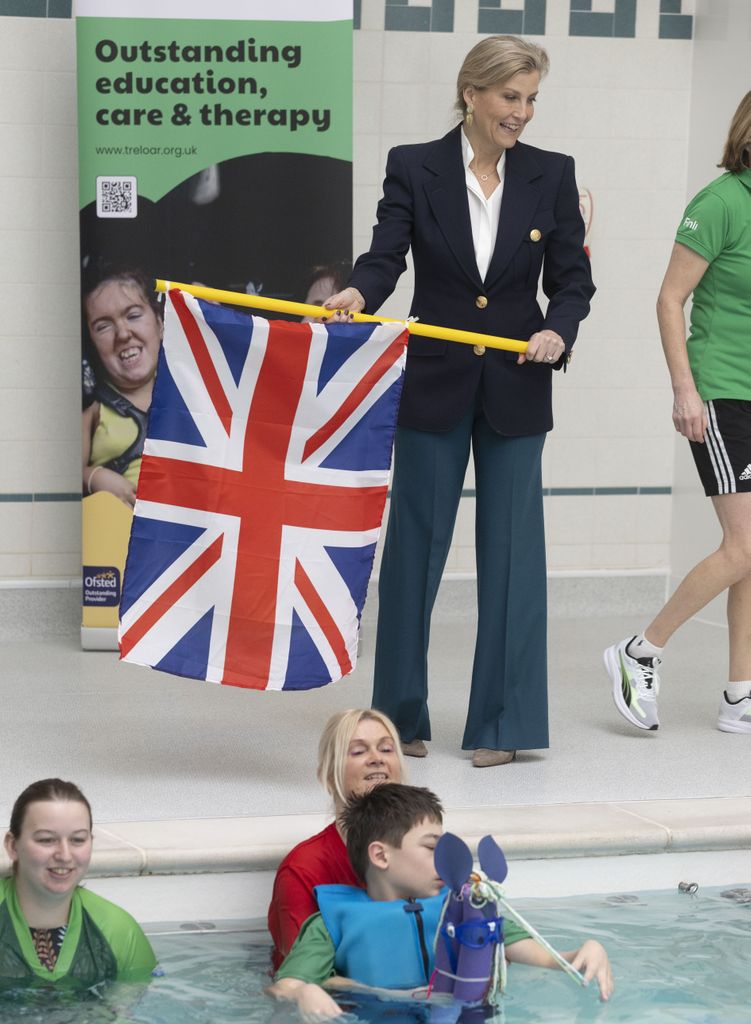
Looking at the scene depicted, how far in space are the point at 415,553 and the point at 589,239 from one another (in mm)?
2372

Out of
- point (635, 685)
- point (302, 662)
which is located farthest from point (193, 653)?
point (635, 685)

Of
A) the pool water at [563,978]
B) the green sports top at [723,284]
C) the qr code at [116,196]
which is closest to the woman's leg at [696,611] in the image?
the green sports top at [723,284]

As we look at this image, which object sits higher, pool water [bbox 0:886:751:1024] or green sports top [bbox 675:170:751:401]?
green sports top [bbox 675:170:751:401]

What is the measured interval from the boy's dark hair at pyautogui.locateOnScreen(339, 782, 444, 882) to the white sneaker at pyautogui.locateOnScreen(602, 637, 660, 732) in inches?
55.3

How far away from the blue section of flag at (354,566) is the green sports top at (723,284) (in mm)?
998

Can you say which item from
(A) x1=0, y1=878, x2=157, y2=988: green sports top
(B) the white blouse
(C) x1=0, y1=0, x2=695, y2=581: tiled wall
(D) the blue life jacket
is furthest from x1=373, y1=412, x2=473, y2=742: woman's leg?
(C) x1=0, y1=0, x2=695, y2=581: tiled wall

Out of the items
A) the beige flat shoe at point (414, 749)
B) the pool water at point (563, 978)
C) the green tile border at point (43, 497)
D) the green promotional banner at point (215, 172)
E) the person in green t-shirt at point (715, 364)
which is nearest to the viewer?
the pool water at point (563, 978)

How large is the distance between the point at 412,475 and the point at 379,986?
4.81ft

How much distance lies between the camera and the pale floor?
11.7ft

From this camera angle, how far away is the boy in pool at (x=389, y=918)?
107 inches

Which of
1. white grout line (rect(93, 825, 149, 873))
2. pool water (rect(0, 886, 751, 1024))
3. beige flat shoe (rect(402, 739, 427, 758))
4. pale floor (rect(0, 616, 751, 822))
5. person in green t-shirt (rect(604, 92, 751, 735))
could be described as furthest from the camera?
person in green t-shirt (rect(604, 92, 751, 735))

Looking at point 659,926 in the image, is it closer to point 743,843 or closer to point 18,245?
point 743,843

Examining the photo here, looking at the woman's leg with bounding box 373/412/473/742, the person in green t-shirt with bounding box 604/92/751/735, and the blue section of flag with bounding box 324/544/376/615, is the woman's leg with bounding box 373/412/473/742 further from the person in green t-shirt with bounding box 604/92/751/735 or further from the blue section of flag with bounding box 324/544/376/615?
the person in green t-shirt with bounding box 604/92/751/735

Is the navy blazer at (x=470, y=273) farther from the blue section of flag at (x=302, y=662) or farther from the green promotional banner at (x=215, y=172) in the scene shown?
the green promotional banner at (x=215, y=172)
